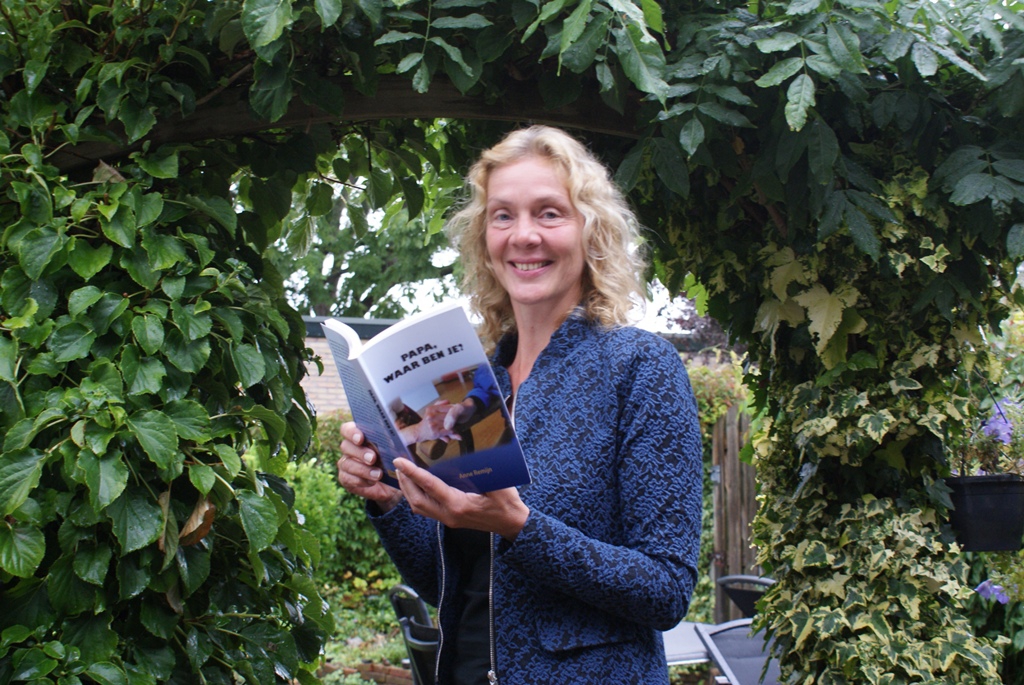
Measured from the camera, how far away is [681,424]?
1.34 meters

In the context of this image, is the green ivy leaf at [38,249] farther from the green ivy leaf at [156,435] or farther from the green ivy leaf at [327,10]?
the green ivy leaf at [327,10]

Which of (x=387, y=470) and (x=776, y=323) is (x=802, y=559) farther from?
(x=387, y=470)

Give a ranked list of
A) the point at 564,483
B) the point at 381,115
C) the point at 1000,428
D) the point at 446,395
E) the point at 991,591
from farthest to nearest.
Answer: the point at 991,591
the point at 1000,428
the point at 381,115
the point at 564,483
the point at 446,395

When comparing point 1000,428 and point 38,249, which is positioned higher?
point 38,249

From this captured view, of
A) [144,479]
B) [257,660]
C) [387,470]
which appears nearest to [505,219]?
[387,470]

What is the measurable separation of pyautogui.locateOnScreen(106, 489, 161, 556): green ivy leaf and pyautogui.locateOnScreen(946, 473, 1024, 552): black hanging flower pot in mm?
1873

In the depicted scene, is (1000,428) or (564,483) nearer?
(564,483)

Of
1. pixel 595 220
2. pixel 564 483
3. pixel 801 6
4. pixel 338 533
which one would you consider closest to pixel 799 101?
pixel 801 6

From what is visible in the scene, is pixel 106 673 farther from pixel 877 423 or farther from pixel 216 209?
pixel 877 423

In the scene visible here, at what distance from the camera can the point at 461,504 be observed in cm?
124

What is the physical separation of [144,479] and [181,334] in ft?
0.87

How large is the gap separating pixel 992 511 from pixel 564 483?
4.88 ft

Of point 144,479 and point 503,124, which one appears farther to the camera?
point 503,124

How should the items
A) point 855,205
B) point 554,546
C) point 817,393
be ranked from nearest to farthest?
point 554,546
point 855,205
point 817,393
